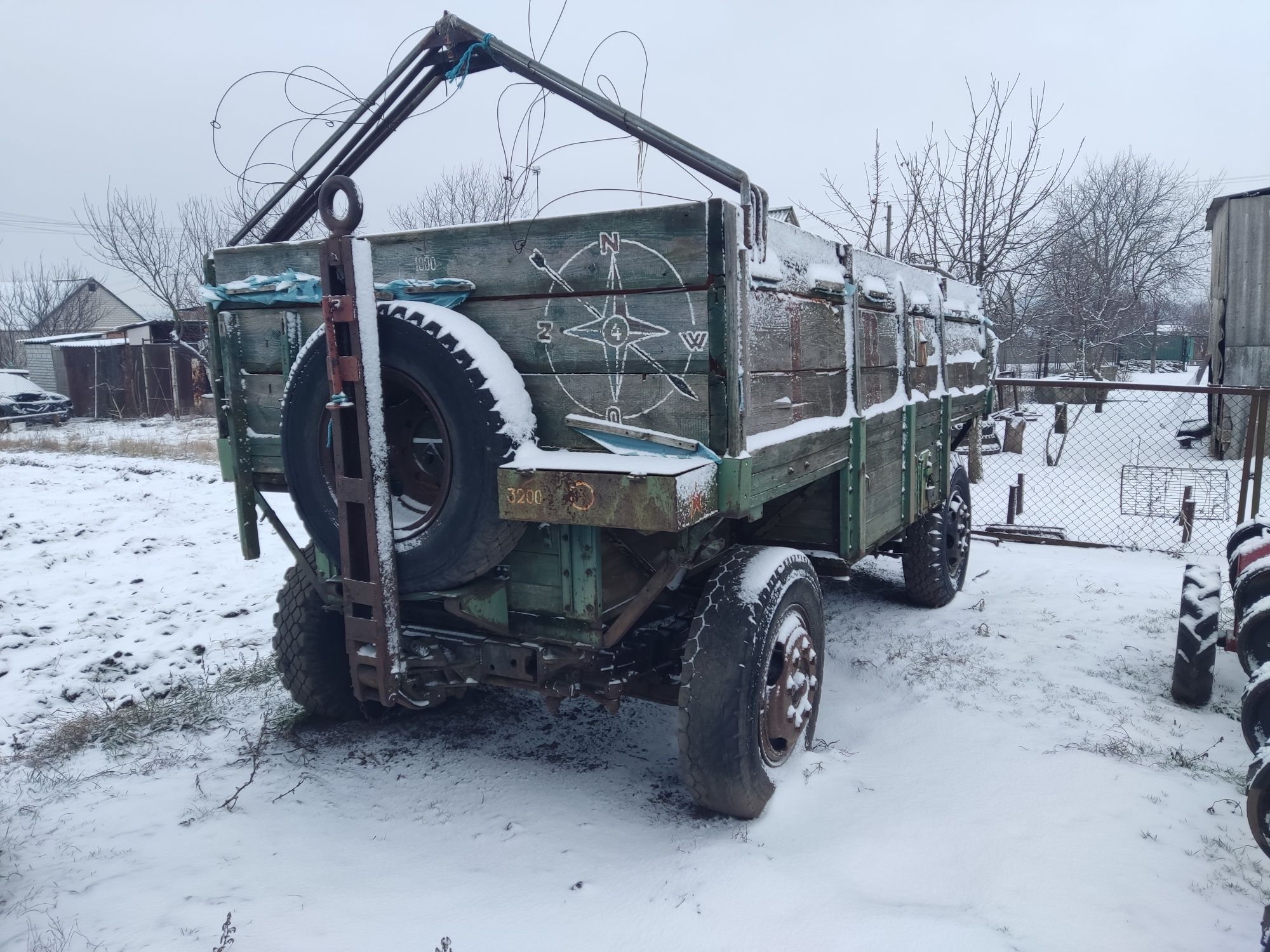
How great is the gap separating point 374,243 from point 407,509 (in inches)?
36.7

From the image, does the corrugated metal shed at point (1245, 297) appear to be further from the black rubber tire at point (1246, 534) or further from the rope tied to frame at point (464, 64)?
the rope tied to frame at point (464, 64)

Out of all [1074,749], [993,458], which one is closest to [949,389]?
[1074,749]

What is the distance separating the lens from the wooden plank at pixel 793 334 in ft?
8.36

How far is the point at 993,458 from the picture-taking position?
43.1ft

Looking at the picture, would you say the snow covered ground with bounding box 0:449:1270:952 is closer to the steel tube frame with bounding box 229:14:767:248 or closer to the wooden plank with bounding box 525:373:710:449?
the wooden plank with bounding box 525:373:710:449

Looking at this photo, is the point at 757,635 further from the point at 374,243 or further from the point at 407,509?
the point at 374,243

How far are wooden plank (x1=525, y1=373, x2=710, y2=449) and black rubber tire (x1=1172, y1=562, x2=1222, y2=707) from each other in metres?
2.89

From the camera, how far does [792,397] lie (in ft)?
9.48

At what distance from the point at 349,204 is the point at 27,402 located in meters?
20.9

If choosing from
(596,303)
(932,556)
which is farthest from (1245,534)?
(596,303)

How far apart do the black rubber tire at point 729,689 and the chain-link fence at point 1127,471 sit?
4.76 metres

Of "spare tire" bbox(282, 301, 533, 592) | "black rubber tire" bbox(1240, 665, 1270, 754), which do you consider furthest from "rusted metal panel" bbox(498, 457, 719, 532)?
"black rubber tire" bbox(1240, 665, 1270, 754)

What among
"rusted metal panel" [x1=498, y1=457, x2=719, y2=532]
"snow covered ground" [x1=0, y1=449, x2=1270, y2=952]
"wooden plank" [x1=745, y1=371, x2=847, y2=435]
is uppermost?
"wooden plank" [x1=745, y1=371, x2=847, y2=435]

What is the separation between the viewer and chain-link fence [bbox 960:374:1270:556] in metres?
7.17
